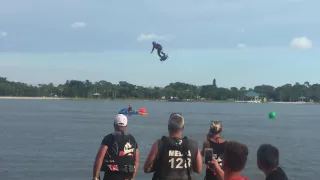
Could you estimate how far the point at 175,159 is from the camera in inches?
303

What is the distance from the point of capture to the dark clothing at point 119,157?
8578 millimetres

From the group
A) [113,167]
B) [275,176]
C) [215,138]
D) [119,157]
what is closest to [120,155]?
[119,157]

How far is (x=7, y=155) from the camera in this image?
27859 mm

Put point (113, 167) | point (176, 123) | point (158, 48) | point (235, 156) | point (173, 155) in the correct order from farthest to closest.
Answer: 1. point (158, 48)
2. point (113, 167)
3. point (173, 155)
4. point (176, 123)
5. point (235, 156)

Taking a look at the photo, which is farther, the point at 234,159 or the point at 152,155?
the point at 152,155

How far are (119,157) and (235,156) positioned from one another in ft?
10.4

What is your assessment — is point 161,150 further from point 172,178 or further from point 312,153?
point 312,153

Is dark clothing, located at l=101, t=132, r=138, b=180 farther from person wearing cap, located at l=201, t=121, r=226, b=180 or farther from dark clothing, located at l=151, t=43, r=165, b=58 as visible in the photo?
dark clothing, located at l=151, t=43, r=165, b=58

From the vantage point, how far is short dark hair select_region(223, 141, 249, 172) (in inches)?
232

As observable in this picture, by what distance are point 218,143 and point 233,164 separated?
9.43 feet

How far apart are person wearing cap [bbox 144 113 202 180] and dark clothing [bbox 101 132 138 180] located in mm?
987

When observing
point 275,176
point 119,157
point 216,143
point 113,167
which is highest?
point 216,143

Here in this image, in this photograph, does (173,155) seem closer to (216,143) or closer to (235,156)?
(216,143)

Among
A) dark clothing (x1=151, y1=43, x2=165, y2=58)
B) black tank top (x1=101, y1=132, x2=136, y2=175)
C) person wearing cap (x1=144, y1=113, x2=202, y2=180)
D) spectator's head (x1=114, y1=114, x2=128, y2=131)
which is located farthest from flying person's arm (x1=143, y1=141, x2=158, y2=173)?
dark clothing (x1=151, y1=43, x2=165, y2=58)
